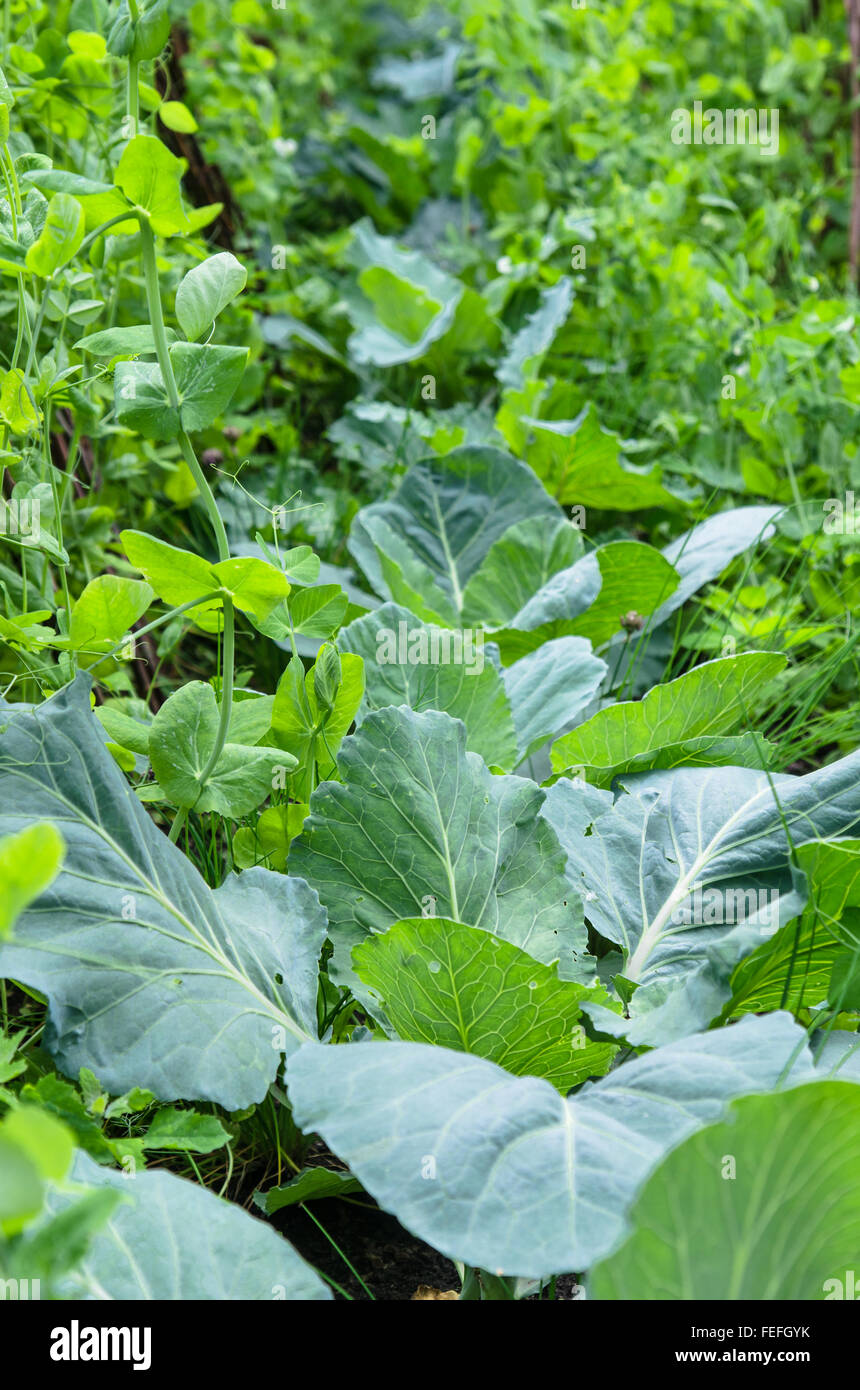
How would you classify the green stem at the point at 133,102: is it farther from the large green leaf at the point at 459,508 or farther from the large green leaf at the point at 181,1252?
the large green leaf at the point at 181,1252

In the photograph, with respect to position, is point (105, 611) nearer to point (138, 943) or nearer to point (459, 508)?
point (138, 943)

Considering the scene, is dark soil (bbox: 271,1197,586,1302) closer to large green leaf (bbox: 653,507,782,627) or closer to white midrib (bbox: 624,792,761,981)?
white midrib (bbox: 624,792,761,981)

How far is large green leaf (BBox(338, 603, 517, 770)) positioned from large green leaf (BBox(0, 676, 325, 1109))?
332mm

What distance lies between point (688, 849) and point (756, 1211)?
1.59ft

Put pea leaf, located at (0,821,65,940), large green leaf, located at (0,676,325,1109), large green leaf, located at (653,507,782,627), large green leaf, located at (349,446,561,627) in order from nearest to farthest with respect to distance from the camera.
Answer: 1. pea leaf, located at (0,821,65,940)
2. large green leaf, located at (0,676,325,1109)
3. large green leaf, located at (653,507,782,627)
4. large green leaf, located at (349,446,561,627)

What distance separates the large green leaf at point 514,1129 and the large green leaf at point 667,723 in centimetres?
43

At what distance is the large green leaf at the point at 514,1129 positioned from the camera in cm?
75

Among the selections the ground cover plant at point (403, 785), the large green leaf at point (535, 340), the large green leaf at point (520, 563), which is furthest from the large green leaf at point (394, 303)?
the large green leaf at point (520, 563)

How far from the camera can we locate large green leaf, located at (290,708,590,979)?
1114mm

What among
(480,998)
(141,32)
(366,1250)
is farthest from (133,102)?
(366,1250)

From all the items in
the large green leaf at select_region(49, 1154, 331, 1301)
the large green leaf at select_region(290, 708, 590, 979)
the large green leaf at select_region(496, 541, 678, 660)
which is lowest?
the large green leaf at select_region(49, 1154, 331, 1301)

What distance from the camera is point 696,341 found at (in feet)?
7.25

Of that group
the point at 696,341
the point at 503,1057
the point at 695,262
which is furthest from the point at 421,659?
the point at 695,262

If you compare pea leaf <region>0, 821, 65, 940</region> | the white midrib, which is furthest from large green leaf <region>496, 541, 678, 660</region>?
pea leaf <region>0, 821, 65, 940</region>
